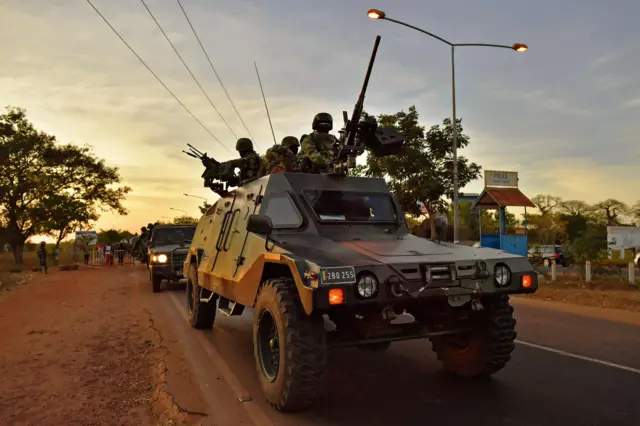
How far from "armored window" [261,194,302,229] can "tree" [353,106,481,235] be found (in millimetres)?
15193

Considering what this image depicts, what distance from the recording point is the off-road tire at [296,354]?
4.31 meters

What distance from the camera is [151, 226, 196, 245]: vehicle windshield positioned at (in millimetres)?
Answer: 15781

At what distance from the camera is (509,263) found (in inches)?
192

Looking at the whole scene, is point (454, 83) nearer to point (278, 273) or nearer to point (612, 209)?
point (278, 273)

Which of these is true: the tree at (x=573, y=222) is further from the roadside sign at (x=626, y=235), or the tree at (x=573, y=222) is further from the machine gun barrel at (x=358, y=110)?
the machine gun barrel at (x=358, y=110)

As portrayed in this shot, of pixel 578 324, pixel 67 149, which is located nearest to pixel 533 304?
pixel 578 324

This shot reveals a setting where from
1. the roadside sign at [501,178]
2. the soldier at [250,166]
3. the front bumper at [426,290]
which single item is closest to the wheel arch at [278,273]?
the front bumper at [426,290]

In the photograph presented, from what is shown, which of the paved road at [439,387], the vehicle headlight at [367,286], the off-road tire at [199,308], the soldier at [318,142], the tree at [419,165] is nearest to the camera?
the vehicle headlight at [367,286]

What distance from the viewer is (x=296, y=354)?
430 cm

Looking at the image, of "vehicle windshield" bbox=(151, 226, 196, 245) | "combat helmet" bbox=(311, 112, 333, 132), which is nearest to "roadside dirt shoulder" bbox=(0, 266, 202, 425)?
"combat helmet" bbox=(311, 112, 333, 132)

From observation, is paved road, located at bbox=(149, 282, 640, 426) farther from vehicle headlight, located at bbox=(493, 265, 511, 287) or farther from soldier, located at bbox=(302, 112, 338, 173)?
soldier, located at bbox=(302, 112, 338, 173)

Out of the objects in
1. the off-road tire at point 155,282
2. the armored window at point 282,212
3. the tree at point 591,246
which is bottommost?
the off-road tire at point 155,282

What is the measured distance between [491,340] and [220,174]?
4.72 meters

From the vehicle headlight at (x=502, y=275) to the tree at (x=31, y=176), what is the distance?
101 feet
